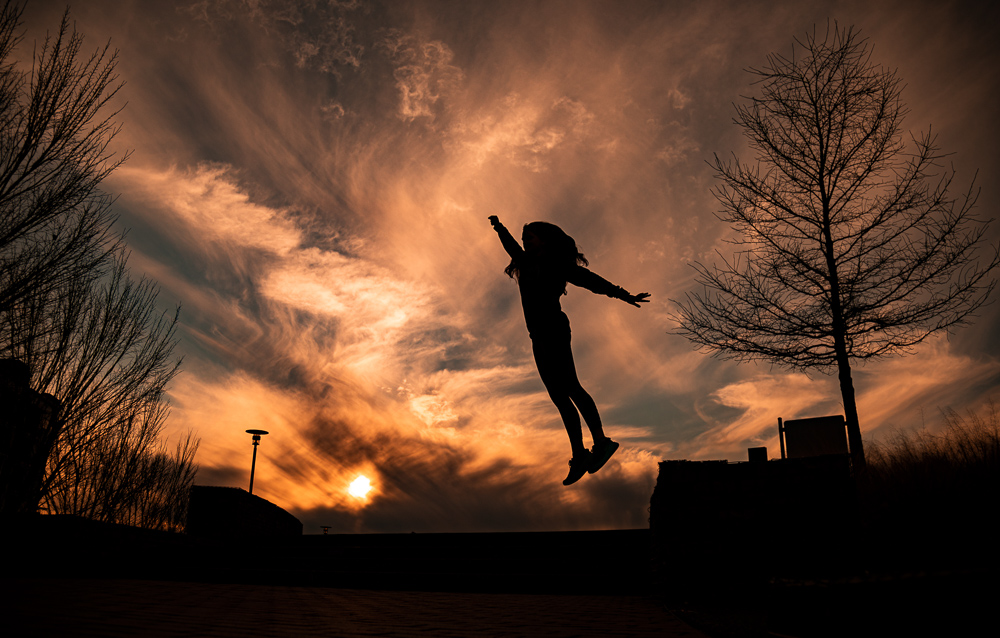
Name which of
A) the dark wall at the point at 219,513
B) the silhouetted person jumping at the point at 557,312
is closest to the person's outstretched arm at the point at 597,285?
the silhouetted person jumping at the point at 557,312

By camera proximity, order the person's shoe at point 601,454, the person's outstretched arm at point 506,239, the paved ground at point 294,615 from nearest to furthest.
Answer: the paved ground at point 294,615, the person's shoe at point 601,454, the person's outstretched arm at point 506,239

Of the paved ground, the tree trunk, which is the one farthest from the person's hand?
the tree trunk

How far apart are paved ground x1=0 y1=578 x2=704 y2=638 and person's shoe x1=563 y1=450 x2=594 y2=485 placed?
81cm

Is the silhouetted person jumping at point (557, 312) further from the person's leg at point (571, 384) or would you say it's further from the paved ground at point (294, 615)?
the paved ground at point (294, 615)

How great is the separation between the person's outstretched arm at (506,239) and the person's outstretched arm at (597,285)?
1.22 feet

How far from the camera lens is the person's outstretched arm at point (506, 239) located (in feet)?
11.5

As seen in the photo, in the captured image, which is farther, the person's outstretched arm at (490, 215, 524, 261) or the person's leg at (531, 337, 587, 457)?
the person's outstretched arm at (490, 215, 524, 261)

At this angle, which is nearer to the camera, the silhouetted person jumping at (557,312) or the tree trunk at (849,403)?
the silhouetted person jumping at (557,312)

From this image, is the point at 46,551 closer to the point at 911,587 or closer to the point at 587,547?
the point at 587,547

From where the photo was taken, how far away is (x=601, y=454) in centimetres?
327

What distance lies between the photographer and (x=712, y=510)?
5145mm

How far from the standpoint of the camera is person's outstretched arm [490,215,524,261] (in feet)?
11.5

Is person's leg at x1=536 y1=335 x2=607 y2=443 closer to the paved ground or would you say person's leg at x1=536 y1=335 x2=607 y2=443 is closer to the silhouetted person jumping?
the silhouetted person jumping

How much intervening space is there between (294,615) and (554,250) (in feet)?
9.05
